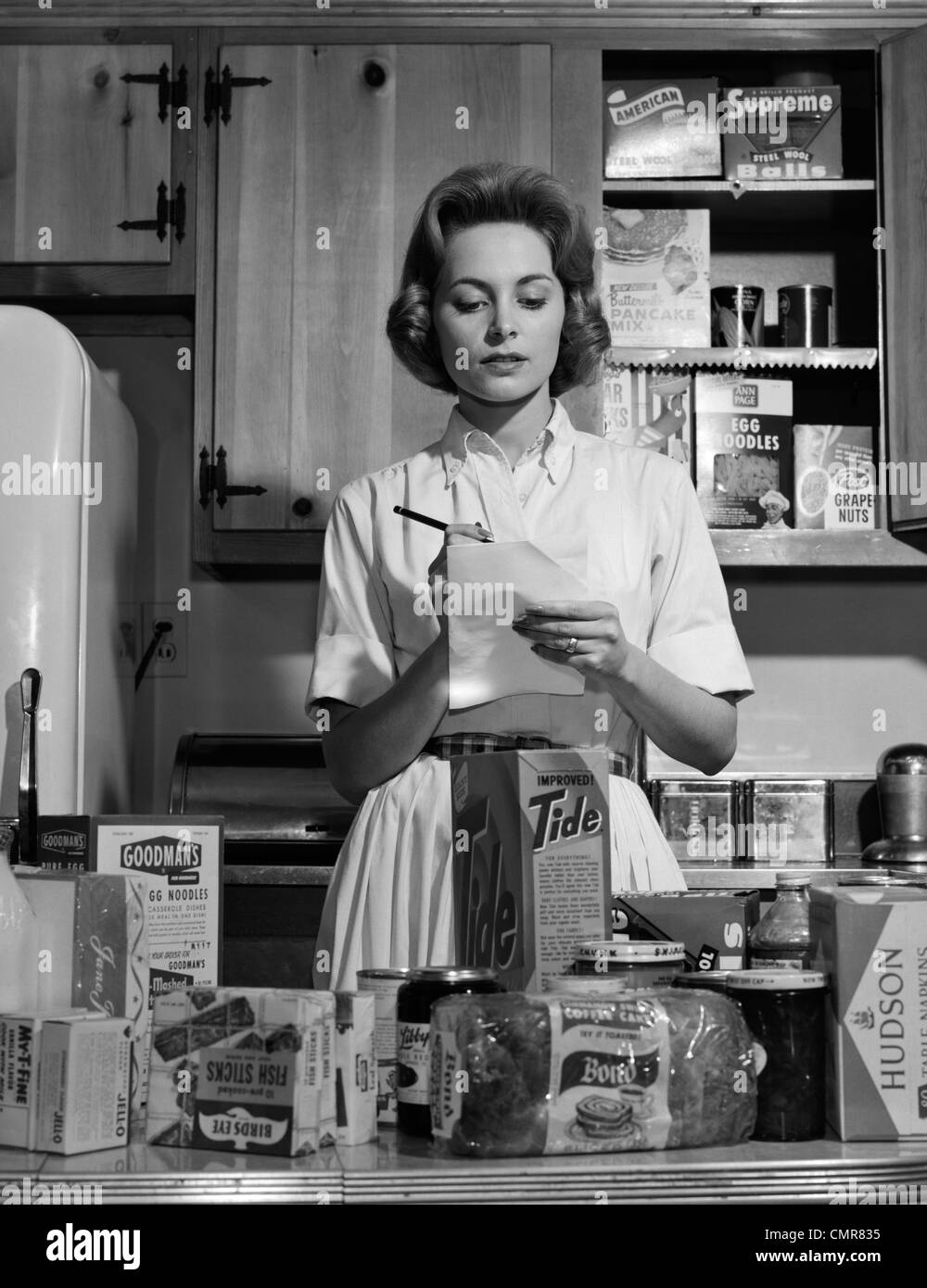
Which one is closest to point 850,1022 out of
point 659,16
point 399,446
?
point 399,446

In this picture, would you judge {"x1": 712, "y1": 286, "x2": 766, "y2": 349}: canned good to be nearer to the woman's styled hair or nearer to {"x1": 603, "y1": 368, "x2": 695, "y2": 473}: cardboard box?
{"x1": 603, "y1": 368, "x2": 695, "y2": 473}: cardboard box

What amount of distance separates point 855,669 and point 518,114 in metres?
1.21

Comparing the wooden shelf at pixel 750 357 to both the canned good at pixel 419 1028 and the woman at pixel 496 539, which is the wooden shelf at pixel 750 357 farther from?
the canned good at pixel 419 1028

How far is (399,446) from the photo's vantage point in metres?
2.48

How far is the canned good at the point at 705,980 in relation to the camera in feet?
2.58

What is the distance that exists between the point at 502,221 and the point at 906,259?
1.21m

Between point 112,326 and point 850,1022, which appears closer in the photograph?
point 850,1022

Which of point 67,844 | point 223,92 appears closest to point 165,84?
point 223,92

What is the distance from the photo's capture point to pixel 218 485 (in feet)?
8.09

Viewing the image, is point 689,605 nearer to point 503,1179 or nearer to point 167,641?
point 503,1179

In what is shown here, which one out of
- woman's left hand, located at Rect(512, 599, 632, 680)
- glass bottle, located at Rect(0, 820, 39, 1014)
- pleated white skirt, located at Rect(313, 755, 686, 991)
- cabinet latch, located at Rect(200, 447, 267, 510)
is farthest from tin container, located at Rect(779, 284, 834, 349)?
glass bottle, located at Rect(0, 820, 39, 1014)

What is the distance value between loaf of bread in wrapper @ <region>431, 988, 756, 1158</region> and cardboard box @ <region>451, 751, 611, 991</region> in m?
0.12

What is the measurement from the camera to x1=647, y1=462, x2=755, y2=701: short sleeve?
1.44 metres
